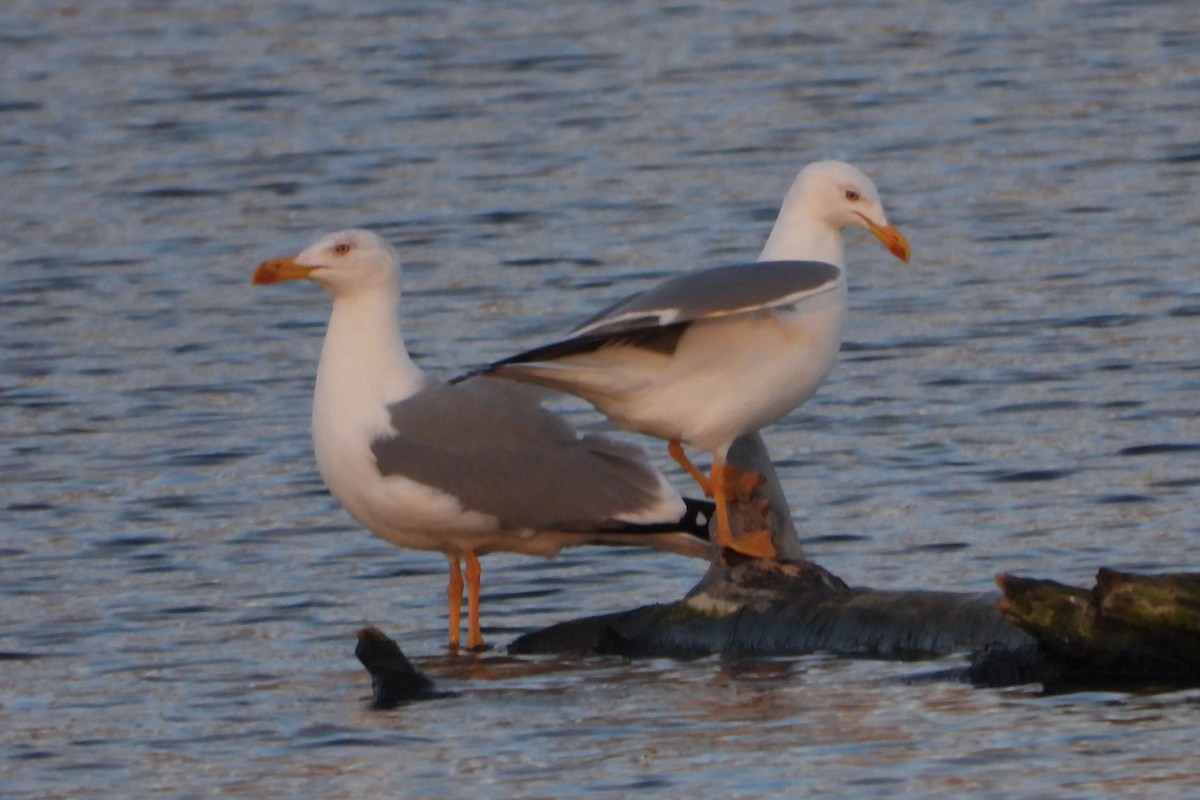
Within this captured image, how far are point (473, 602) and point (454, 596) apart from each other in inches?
4.8

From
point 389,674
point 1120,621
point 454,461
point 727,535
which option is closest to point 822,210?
point 727,535

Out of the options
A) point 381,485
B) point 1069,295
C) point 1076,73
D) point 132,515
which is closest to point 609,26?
point 1076,73

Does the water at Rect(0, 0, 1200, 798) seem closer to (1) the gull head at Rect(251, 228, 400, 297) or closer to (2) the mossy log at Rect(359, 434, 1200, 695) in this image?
(2) the mossy log at Rect(359, 434, 1200, 695)

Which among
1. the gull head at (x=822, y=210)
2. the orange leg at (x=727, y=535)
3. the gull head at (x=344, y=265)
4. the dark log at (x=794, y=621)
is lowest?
the dark log at (x=794, y=621)

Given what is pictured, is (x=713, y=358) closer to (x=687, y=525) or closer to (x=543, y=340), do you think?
(x=687, y=525)

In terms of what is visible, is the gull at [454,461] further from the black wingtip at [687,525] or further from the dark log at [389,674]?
the dark log at [389,674]

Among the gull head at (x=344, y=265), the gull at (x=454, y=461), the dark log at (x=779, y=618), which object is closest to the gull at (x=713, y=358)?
the dark log at (x=779, y=618)

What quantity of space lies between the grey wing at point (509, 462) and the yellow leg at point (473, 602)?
10.0 inches

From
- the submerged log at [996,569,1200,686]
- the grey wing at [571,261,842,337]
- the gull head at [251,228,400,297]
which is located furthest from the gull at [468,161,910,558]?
the submerged log at [996,569,1200,686]

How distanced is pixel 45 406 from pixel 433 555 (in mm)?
2964

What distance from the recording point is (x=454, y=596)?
921 centimetres

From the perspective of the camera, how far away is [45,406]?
508 inches

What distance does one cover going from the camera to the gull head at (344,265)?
9.30 m

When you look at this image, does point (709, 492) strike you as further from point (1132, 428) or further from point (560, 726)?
point (1132, 428)
